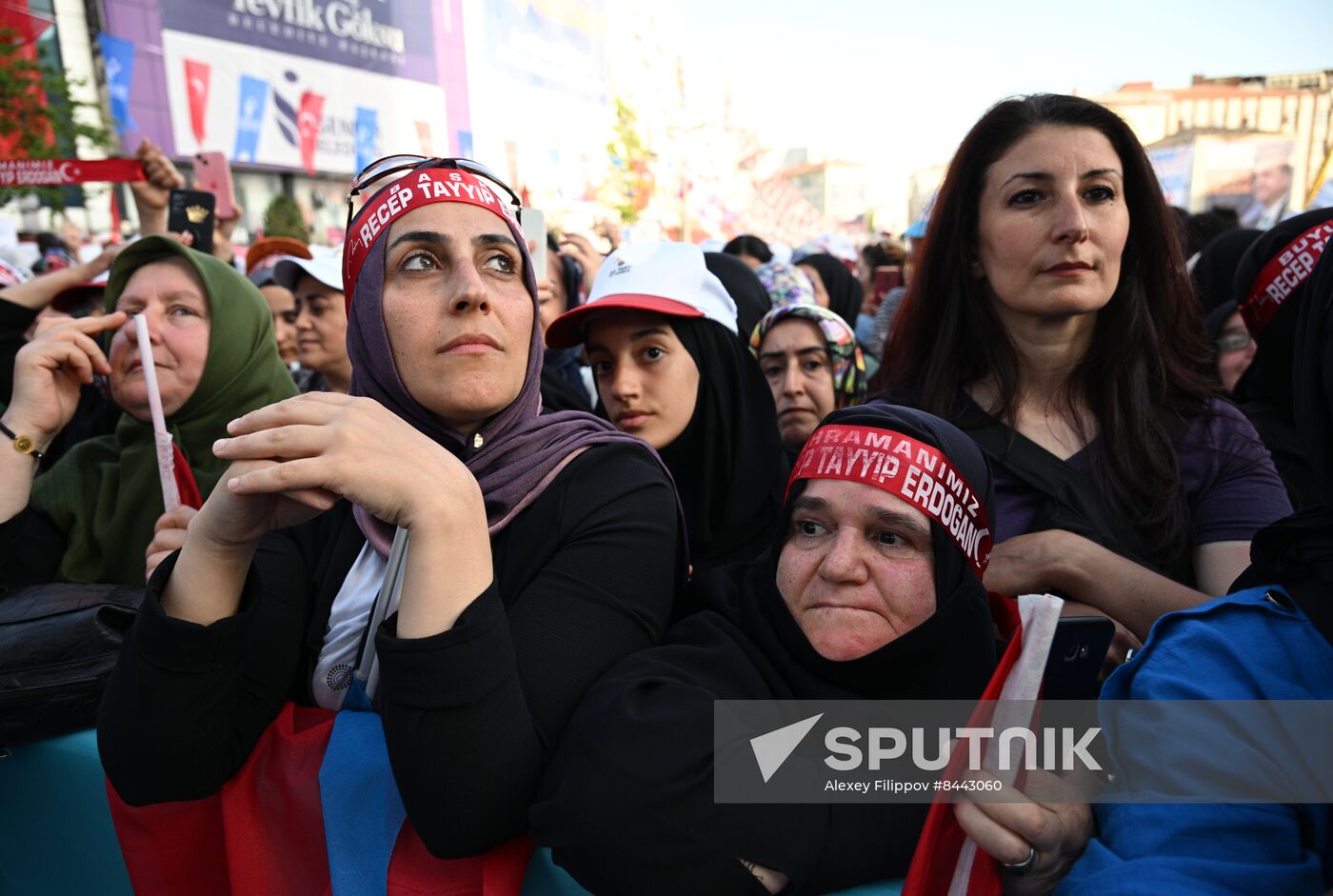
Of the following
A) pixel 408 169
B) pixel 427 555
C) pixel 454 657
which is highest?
pixel 408 169

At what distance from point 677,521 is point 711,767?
0.52 meters

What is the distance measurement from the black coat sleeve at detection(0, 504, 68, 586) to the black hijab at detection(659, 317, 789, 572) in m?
1.72

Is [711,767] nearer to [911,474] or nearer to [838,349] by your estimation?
[911,474]

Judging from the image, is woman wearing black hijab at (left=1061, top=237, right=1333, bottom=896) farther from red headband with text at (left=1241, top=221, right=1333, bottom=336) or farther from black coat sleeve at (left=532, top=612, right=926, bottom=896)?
red headband with text at (left=1241, top=221, right=1333, bottom=336)

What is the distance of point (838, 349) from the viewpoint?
335cm

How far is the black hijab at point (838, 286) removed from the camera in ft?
22.3

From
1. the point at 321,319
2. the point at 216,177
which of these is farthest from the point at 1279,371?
the point at 216,177

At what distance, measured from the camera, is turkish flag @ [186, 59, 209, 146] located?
76.1ft

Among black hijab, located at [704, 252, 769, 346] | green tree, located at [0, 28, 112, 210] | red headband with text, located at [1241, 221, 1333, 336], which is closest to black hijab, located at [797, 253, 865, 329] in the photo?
black hijab, located at [704, 252, 769, 346]

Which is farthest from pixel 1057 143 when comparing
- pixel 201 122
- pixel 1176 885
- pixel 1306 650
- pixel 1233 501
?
pixel 201 122

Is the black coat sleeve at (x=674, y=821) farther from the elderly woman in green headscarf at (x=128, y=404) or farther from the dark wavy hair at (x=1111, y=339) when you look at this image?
the elderly woman in green headscarf at (x=128, y=404)

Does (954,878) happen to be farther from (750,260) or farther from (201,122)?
(201,122)

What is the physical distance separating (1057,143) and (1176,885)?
1.69 m

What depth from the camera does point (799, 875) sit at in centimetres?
112
